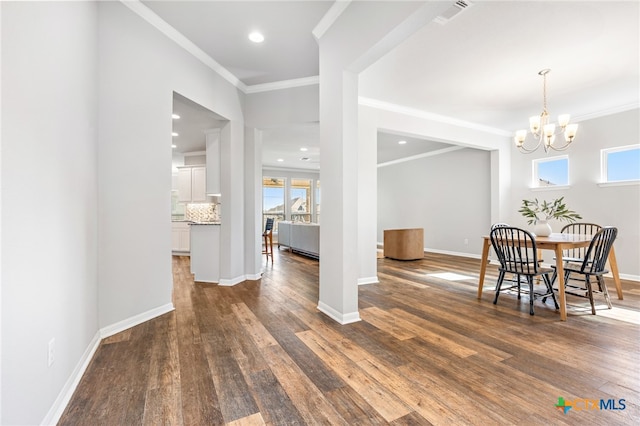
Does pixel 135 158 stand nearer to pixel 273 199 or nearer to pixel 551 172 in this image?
pixel 551 172

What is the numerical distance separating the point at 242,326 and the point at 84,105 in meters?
2.16

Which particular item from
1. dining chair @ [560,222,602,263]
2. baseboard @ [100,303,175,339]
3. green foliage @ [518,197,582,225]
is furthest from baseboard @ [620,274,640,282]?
baseboard @ [100,303,175,339]

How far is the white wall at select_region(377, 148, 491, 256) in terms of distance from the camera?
21.8 feet

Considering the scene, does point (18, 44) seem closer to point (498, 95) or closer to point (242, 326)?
point (242, 326)

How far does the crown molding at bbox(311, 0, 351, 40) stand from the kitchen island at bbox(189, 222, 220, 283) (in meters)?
2.79

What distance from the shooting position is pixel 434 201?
25.5 feet

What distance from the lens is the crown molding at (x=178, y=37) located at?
2682 mm

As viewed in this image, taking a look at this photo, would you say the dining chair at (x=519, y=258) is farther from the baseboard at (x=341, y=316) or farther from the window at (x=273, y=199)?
the window at (x=273, y=199)

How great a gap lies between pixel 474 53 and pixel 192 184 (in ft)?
20.4

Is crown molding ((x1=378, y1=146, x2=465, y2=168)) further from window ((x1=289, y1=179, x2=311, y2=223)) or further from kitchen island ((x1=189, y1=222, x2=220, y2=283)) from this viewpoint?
kitchen island ((x1=189, y1=222, x2=220, y2=283))

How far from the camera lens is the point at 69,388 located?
1.67 m

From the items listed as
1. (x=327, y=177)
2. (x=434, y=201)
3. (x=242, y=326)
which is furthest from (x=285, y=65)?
(x=434, y=201)

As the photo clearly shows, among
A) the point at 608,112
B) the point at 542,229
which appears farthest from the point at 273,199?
the point at 608,112

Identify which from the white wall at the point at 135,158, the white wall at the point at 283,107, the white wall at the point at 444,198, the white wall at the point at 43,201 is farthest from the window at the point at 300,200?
the white wall at the point at 43,201
